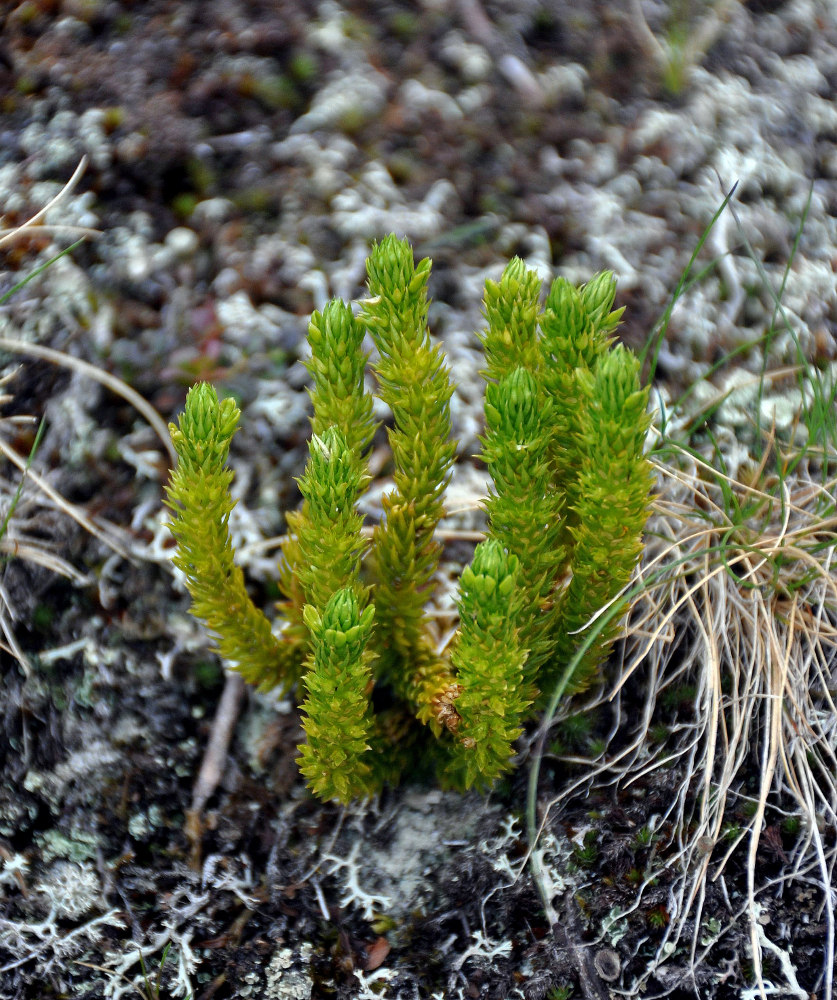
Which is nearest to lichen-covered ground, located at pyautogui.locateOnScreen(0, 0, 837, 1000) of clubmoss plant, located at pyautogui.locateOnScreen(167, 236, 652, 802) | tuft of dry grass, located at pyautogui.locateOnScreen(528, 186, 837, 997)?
tuft of dry grass, located at pyautogui.locateOnScreen(528, 186, 837, 997)

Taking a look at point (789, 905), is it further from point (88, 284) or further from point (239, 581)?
point (88, 284)

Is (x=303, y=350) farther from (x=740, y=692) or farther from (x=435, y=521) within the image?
(x=740, y=692)

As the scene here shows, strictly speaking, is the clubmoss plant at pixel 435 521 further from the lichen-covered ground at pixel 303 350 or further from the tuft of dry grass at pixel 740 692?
the lichen-covered ground at pixel 303 350

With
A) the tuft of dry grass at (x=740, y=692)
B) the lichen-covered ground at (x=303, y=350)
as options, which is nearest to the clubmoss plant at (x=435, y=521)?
the tuft of dry grass at (x=740, y=692)

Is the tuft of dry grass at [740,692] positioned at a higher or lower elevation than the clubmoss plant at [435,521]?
lower

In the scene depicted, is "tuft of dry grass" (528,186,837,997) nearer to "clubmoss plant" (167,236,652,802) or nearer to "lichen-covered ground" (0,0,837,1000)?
"lichen-covered ground" (0,0,837,1000)

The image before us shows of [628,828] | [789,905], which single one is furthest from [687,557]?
[789,905]
